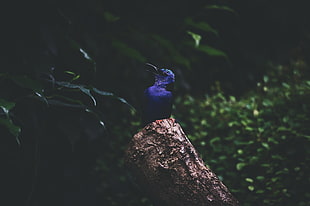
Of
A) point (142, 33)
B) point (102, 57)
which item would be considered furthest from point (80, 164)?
point (142, 33)

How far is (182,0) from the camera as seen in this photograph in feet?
16.3

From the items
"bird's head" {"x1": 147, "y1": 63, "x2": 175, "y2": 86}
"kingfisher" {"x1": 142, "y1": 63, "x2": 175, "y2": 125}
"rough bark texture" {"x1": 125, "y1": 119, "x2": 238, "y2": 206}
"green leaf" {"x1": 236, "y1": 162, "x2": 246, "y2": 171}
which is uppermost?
"bird's head" {"x1": 147, "y1": 63, "x2": 175, "y2": 86}

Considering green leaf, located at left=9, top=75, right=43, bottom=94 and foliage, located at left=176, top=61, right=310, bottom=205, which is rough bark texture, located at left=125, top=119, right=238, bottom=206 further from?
foliage, located at left=176, top=61, right=310, bottom=205

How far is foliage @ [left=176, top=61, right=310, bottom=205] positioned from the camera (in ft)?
→ 11.9

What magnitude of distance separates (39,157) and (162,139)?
1.21 meters

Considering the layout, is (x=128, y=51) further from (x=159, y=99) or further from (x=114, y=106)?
(x=114, y=106)

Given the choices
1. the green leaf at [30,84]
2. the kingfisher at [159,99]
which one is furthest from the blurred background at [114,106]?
the kingfisher at [159,99]

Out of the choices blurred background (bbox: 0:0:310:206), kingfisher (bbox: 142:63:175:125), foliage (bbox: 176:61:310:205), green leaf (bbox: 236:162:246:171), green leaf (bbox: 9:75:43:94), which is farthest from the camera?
green leaf (bbox: 236:162:246:171)

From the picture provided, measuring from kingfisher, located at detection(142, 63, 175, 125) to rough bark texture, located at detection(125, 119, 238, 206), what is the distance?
0.08 meters

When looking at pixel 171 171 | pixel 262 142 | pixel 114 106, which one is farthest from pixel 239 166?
pixel 114 106

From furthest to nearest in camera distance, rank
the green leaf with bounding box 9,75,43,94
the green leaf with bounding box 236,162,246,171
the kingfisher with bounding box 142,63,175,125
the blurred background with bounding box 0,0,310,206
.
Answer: the green leaf with bounding box 236,162,246,171 → the blurred background with bounding box 0,0,310,206 → the kingfisher with bounding box 142,63,175,125 → the green leaf with bounding box 9,75,43,94

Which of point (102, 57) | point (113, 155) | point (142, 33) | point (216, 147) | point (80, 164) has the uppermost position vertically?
point (142, 33)

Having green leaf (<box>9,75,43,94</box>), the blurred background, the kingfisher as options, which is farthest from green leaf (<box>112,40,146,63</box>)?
green leaf (<box>9,75,43,94</box>)

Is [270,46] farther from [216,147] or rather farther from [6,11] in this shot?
[6,11]
